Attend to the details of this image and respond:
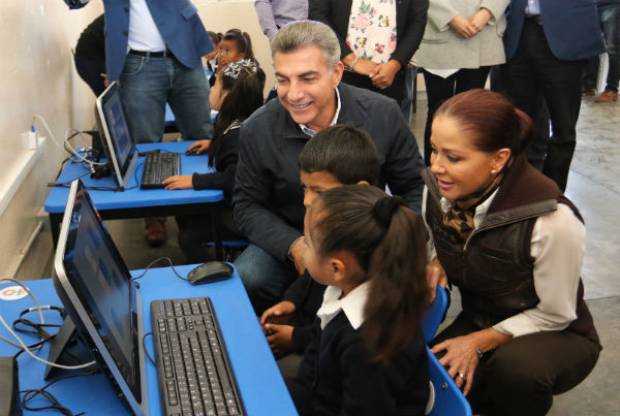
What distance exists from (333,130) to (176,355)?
796 mm

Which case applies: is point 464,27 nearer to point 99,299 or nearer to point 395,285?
point 395,285

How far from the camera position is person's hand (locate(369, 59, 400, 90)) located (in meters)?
3.29

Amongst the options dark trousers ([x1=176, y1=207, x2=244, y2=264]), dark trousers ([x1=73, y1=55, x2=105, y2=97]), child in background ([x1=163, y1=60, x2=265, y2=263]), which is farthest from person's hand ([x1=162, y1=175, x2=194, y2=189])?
dark trousers ([x1=73, y1=55, x2=105, y2=97])

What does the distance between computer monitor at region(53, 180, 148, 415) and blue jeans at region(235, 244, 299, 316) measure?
73cm

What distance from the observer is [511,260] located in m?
1.75

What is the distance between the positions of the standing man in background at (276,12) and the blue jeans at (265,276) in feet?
7.21

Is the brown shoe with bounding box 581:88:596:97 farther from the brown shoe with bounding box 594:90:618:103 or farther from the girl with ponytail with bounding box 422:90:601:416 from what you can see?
the girl with ponytail with bounding box 422:90:601:416

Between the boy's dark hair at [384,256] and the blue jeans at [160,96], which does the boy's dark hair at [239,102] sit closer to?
the blue jeans at [160,96]

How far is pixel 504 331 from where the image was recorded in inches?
71.6

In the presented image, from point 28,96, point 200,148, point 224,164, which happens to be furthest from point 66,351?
point 28,96

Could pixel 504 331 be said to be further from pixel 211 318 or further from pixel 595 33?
pixel 595 33

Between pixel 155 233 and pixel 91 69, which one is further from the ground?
pixel 91 69

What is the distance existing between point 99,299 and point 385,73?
7.73ft

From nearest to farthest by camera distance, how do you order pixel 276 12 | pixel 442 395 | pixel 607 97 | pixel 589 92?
pixel 442 395, pixel 276 12, pixel 607 97, pixel 589 92
